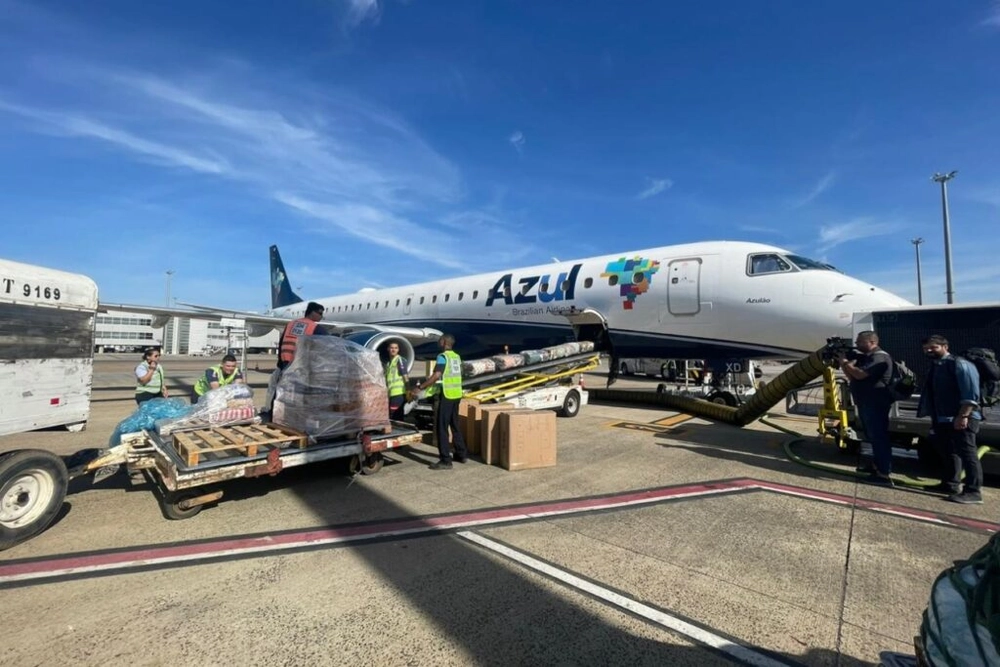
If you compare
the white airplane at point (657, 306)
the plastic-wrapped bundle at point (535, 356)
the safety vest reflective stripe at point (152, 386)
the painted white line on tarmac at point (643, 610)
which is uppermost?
the white airplane at point (657, 306)

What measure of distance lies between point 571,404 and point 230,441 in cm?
683

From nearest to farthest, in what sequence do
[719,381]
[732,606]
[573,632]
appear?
[573,632]
[732,606]
[719,381]

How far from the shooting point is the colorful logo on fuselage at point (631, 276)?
11398 mm

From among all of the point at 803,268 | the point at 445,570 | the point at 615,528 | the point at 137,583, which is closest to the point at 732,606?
the point at 615,528

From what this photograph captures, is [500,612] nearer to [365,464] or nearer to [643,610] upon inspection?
[643,610]

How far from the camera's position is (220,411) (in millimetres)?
6105

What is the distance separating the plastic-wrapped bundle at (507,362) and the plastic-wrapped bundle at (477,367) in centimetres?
14

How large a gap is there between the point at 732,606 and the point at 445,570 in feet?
6.06

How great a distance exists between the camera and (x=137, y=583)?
3281 millimetres

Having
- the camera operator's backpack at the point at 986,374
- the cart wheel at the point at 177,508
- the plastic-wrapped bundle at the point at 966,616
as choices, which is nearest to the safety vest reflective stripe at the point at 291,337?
the cart wheel at the point at 177,508

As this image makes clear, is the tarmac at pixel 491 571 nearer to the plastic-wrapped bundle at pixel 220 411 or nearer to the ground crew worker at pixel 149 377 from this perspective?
the plastic-wrapped bundle at pixel 220 411

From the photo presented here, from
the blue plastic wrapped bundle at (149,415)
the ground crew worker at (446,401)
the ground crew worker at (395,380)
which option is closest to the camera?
the blue plastic wrapped bundle at (149,415)

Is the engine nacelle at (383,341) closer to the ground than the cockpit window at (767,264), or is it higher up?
closer to the ground

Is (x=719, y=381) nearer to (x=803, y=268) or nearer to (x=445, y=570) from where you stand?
(x=803, y=268)
